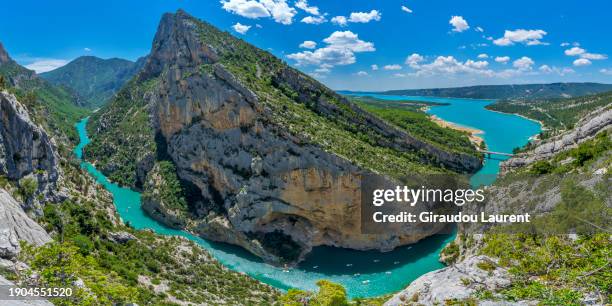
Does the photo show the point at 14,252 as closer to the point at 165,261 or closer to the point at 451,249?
the point at 165,261

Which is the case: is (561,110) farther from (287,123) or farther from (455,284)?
(455,284)

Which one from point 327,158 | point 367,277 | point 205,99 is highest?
point 205,99

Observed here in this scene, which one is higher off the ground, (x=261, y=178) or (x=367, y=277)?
(x=261, y=178)

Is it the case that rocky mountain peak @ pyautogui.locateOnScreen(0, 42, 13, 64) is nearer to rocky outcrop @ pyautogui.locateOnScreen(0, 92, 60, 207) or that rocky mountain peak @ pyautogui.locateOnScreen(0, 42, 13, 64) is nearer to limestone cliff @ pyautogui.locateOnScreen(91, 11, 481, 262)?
limestone cliff @ pyautogui.locateOnScreen(91, 11, 481, 262)

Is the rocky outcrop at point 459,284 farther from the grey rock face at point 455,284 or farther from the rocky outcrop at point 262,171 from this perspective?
the rocky outcrop at point 262,171

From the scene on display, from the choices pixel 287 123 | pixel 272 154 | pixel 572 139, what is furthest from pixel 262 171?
pixel 572 139

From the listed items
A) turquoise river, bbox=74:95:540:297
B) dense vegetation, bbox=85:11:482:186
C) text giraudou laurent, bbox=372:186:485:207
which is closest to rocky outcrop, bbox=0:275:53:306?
turquoise river, bbox=74:95:540:297

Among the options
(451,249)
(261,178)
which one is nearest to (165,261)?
(261,178)
